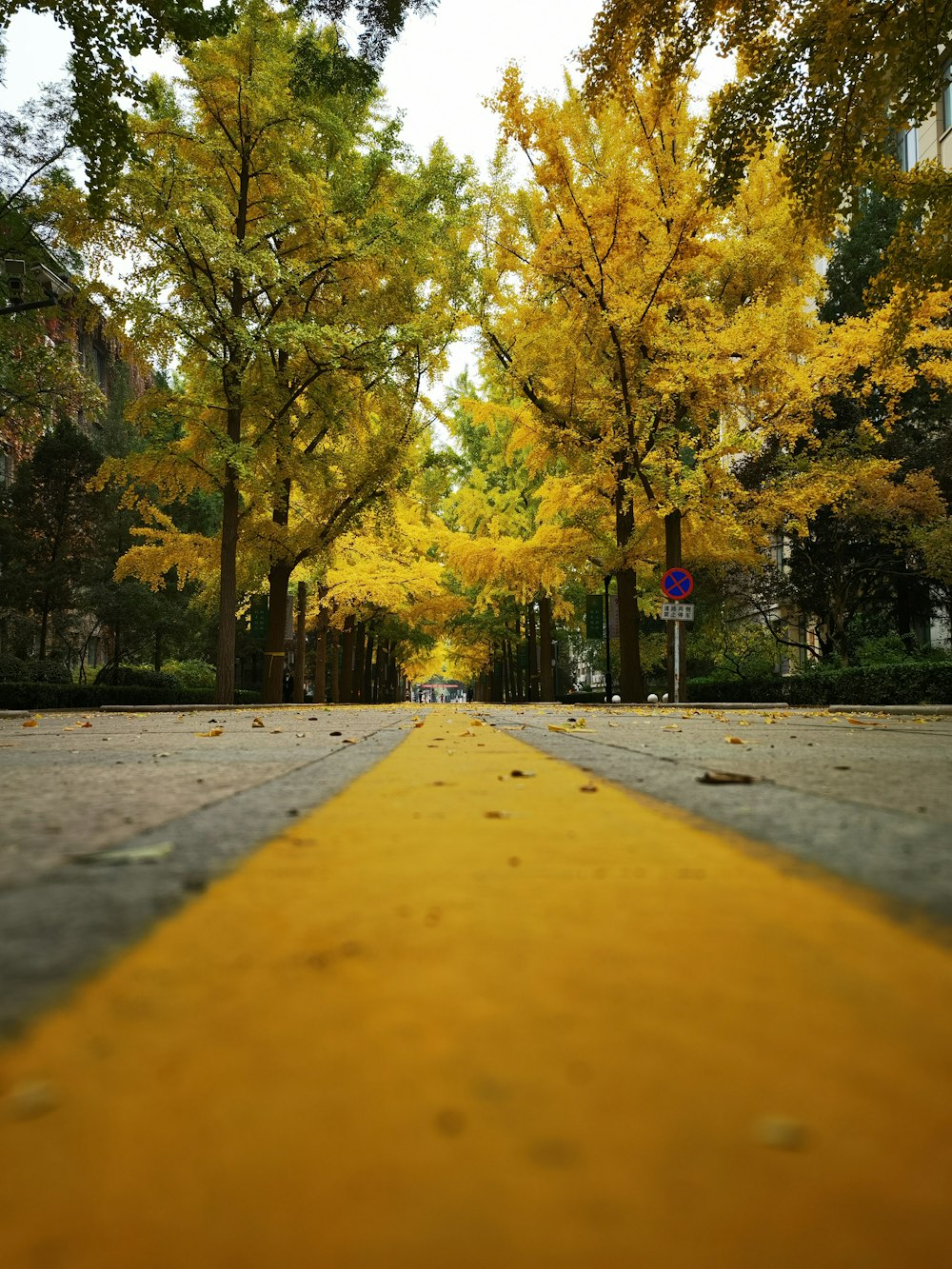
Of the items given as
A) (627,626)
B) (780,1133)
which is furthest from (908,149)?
(780,1133)

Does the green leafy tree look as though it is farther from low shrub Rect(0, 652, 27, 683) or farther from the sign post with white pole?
the sign post with white pole

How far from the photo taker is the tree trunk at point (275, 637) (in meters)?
18.0

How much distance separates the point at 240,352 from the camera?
1447 centimetres

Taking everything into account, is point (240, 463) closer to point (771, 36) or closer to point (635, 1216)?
point (771, 36)

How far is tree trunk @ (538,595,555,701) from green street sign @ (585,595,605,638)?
3.28 m

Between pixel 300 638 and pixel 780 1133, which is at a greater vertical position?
pixel 300 638

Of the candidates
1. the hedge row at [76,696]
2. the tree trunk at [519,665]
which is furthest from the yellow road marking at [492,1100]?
the tree trunk at [519,665]

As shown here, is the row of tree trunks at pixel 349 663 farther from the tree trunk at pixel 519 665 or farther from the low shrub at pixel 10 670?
the low shrub at pixel 10 670

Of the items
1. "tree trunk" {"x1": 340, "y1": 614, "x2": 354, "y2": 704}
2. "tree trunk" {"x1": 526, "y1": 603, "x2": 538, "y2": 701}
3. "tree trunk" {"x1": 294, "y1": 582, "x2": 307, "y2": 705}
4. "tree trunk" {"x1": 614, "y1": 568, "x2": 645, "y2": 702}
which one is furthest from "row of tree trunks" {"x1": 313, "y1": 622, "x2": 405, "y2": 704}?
"tree trunk" {"x1": 614, "y1": 568, "x2": 645, "y2": 702}

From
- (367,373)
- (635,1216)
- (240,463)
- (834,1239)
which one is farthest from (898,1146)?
(367,373)

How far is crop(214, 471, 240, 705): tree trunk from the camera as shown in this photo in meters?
15.5

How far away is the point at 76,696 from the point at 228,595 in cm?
547

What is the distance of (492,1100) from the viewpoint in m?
0.59

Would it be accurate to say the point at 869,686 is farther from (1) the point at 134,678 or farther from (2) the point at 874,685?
(1) the point at 134,678
